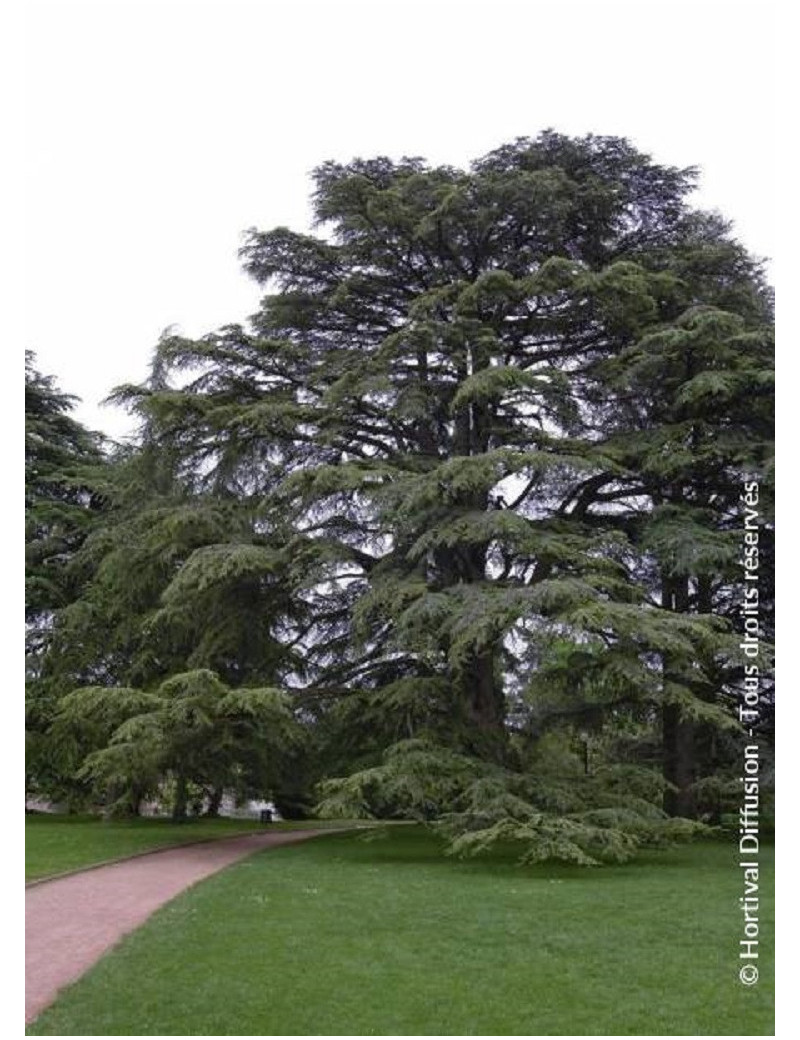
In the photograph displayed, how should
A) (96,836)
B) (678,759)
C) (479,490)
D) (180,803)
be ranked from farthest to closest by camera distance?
(180,803)
(96,836)
(678,759)
(479,490)

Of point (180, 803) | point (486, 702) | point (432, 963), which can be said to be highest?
point (486, 702)

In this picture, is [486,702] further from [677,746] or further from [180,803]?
[180,803]

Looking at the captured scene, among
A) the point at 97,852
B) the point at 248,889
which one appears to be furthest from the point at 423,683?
the point at 97,852

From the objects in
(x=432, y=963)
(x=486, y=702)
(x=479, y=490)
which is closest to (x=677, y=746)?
(x=486, y=702)

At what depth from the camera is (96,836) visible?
20.5 meters

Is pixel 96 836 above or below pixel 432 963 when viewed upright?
below

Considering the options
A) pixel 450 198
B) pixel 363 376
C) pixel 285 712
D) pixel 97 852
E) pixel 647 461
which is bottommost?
pixel 97 852

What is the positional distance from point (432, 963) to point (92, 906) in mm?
5120

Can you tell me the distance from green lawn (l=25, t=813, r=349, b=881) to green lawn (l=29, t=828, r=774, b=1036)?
371cm

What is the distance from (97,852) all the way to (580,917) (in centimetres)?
992

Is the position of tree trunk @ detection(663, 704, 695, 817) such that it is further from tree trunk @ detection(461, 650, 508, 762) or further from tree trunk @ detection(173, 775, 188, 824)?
tree trunk @ detection(173, 775, 188, 824)

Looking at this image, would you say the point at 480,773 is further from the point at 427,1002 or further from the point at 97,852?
the point at 427,1002

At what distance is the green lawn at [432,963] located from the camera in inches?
279

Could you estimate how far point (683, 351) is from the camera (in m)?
18.3
